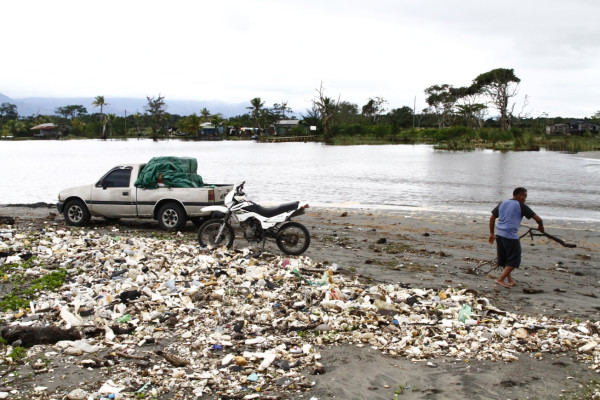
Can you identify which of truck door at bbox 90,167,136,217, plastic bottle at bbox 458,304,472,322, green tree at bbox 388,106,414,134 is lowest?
plastic bottle at bbox 458,304,472,322

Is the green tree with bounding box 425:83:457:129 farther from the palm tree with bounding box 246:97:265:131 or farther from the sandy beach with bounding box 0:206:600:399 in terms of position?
the sandy beach with bounding box 0:206:600:399

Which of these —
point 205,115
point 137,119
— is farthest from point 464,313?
point 137,119

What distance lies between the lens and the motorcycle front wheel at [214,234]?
34.7ft

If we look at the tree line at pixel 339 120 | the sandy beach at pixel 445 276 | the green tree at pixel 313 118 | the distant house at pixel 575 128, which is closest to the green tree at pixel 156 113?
the tree line at pixel 339 120

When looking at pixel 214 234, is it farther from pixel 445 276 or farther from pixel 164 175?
pixel 445 276

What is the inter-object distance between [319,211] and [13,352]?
566 inches

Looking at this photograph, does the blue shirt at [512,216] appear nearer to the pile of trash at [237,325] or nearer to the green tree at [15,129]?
the pile of trash at [237,325]

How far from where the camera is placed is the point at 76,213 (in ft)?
46.2

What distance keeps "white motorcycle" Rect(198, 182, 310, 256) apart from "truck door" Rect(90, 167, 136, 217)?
3.99 m

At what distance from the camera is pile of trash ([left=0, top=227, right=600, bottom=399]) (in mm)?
5531

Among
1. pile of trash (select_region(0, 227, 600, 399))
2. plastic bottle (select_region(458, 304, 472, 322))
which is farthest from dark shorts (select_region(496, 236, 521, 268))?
plastic bottle (select_region(458, 304, 472, 322))

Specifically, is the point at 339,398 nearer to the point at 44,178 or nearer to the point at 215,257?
the point at 215,257

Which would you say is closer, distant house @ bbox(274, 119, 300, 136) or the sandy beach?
the sandy beach

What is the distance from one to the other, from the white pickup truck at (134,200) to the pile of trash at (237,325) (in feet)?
13.2
